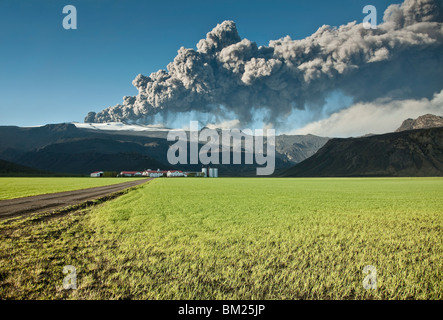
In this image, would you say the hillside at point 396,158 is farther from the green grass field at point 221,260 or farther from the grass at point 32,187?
the green grass field at point 221,260

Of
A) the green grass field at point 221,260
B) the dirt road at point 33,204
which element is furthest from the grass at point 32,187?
the green grass field at point 221,260

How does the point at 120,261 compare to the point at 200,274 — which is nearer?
the point at 200,274

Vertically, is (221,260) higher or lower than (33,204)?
higher

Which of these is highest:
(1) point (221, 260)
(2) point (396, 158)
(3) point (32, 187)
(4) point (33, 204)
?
(2) point (396, 158)

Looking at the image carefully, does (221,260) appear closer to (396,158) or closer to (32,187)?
(32,187)

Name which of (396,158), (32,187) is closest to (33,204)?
(32,187)

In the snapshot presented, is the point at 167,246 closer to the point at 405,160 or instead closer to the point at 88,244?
the point at 88,244
